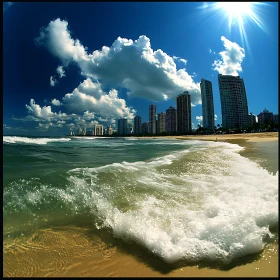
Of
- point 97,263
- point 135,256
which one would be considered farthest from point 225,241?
point 97,263

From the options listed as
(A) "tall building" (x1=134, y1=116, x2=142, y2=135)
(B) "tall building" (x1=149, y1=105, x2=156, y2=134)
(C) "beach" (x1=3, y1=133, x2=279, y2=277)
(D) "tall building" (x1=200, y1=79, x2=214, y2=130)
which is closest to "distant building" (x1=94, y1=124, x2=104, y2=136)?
(A) "tall building" (x1=134, y1=116, x2=142, y2=135)

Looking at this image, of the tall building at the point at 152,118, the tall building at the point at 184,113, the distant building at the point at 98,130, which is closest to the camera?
the tall building at the point at 184,113

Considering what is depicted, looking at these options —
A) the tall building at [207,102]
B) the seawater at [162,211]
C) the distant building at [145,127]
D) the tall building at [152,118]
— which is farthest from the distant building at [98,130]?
the seawater at [162,211]

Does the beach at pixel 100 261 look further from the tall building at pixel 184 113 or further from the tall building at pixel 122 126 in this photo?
the tall building at pixel 122 126

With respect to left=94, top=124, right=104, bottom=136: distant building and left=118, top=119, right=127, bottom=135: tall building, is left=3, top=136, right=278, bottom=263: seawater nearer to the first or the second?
left=118, top=119, right=127, bottom=135: tall building

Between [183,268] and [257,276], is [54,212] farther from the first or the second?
[257,276]

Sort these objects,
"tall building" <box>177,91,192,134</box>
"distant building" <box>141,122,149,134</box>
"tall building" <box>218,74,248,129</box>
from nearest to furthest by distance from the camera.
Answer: "tall building" <box>218,74,248,129</box> < "tall building" <box>177,91,192,134</box> < "distant building" <box>141,122,149,134</box>
